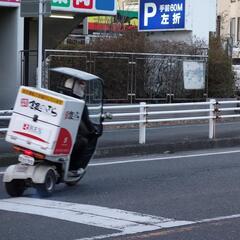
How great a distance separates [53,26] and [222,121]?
21.8ft

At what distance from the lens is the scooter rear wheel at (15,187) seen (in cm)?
897

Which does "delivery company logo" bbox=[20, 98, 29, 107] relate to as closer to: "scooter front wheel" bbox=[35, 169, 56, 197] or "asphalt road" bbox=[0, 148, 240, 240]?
"scooter front wheel" bbox=[35, 169, 56, 197]

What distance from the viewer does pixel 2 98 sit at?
1972 centimetres

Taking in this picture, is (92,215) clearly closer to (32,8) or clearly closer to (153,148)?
(153,148)

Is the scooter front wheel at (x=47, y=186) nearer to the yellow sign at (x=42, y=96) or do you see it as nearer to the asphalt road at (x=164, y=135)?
the yellow sign at (x=42, y=96)

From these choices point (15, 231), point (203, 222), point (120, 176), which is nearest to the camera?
point (15, 231)

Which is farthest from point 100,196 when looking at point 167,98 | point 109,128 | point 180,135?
point 167,98

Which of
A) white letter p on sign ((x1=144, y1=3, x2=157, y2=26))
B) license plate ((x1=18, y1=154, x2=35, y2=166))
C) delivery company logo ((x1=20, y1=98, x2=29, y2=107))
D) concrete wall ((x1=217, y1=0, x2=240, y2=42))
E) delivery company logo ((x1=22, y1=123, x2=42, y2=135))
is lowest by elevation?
license plate ((x1=18, y1=154, x2=35, y2=166))

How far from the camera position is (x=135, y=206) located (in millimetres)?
8438

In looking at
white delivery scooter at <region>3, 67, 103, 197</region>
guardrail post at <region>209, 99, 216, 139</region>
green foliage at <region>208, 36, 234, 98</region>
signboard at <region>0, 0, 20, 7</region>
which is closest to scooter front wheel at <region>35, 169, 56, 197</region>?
white delivery scooter at <region>3, 67, 103, 197</region>

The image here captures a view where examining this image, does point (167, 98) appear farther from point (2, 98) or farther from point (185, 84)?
point (2, 98)

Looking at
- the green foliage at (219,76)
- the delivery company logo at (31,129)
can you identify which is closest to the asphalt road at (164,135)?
the delivery company logo at (31,129)

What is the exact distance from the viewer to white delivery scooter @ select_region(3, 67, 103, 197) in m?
8.73

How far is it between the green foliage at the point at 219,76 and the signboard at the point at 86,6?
674 cm
